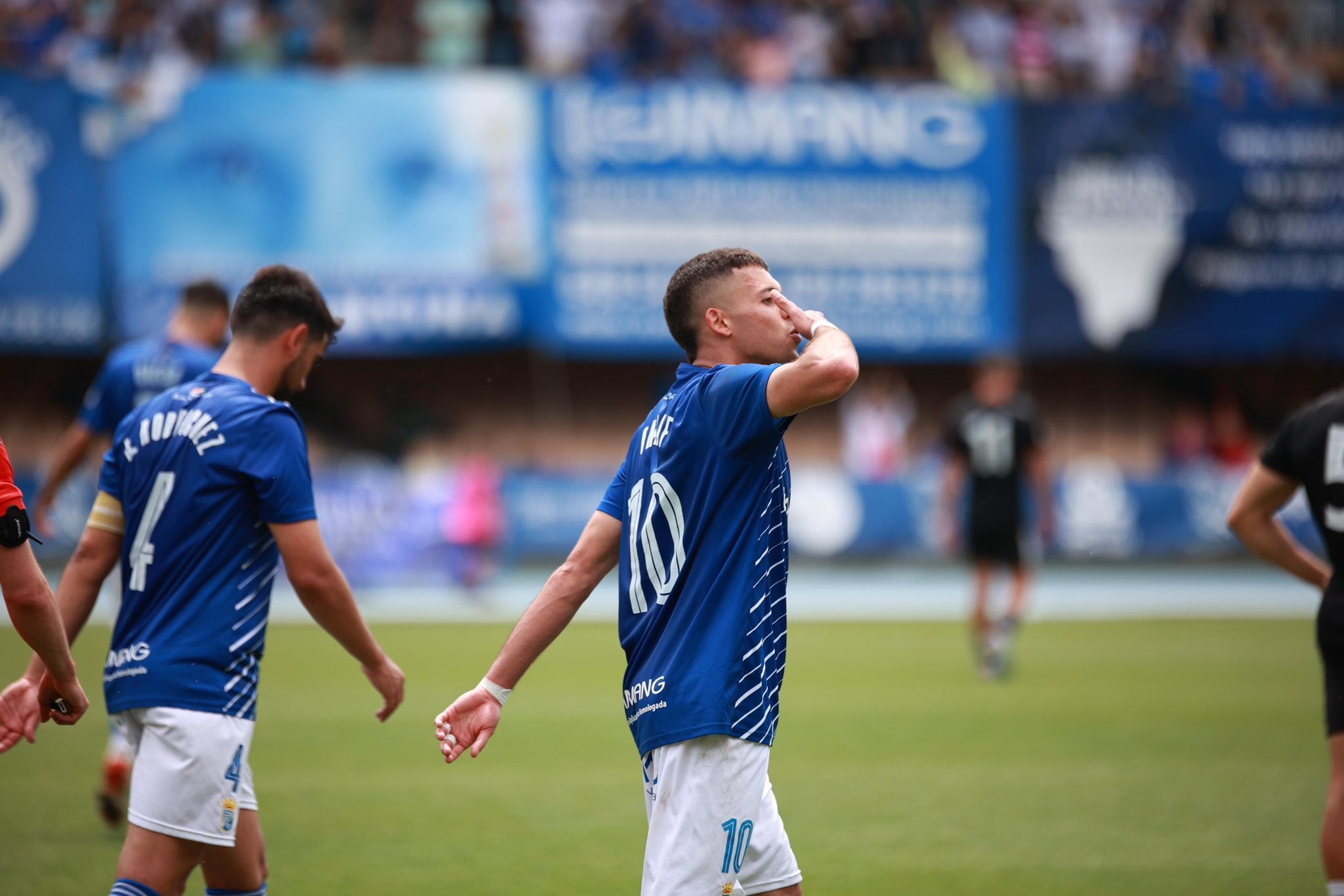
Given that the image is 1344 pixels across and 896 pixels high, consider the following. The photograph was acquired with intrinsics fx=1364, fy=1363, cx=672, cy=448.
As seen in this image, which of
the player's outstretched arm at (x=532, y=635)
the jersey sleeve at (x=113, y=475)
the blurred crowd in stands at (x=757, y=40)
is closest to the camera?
the player's outstretched arm at (x=532, y=635)

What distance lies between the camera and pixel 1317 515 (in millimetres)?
4613

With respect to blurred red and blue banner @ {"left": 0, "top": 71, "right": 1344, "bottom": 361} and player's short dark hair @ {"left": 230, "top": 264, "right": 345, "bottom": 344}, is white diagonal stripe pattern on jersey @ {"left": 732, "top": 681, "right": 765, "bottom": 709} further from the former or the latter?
blurred red and blue banner @ {"left": 0, "top": 71, "right": 1344, "bottom": 361}

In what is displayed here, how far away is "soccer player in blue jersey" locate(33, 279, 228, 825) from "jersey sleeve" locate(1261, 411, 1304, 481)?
4.69 m

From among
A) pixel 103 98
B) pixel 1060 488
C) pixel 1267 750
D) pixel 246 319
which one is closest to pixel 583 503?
pixel 1060 488

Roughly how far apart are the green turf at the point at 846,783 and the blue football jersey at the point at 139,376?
207 centimetres

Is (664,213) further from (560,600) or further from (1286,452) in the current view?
(560,600)

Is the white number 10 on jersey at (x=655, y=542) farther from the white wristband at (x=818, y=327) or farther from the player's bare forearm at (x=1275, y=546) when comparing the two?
the player's bare forearm at (x=1275, y=546)

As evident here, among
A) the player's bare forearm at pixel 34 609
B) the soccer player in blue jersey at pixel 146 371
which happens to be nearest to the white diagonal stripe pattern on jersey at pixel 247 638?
the player's bare forearm at pixel 34 609

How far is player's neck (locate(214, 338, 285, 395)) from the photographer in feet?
14.2

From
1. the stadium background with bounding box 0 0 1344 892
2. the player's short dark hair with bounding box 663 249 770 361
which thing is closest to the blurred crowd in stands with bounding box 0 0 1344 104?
the stadium background with bounding box 0 0 1344 892

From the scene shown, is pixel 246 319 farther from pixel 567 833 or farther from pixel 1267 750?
pixel 1267 750

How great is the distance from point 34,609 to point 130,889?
831 mm

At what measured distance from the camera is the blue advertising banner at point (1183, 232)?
22859 millimetres

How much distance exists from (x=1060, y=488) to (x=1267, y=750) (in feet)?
43.1
